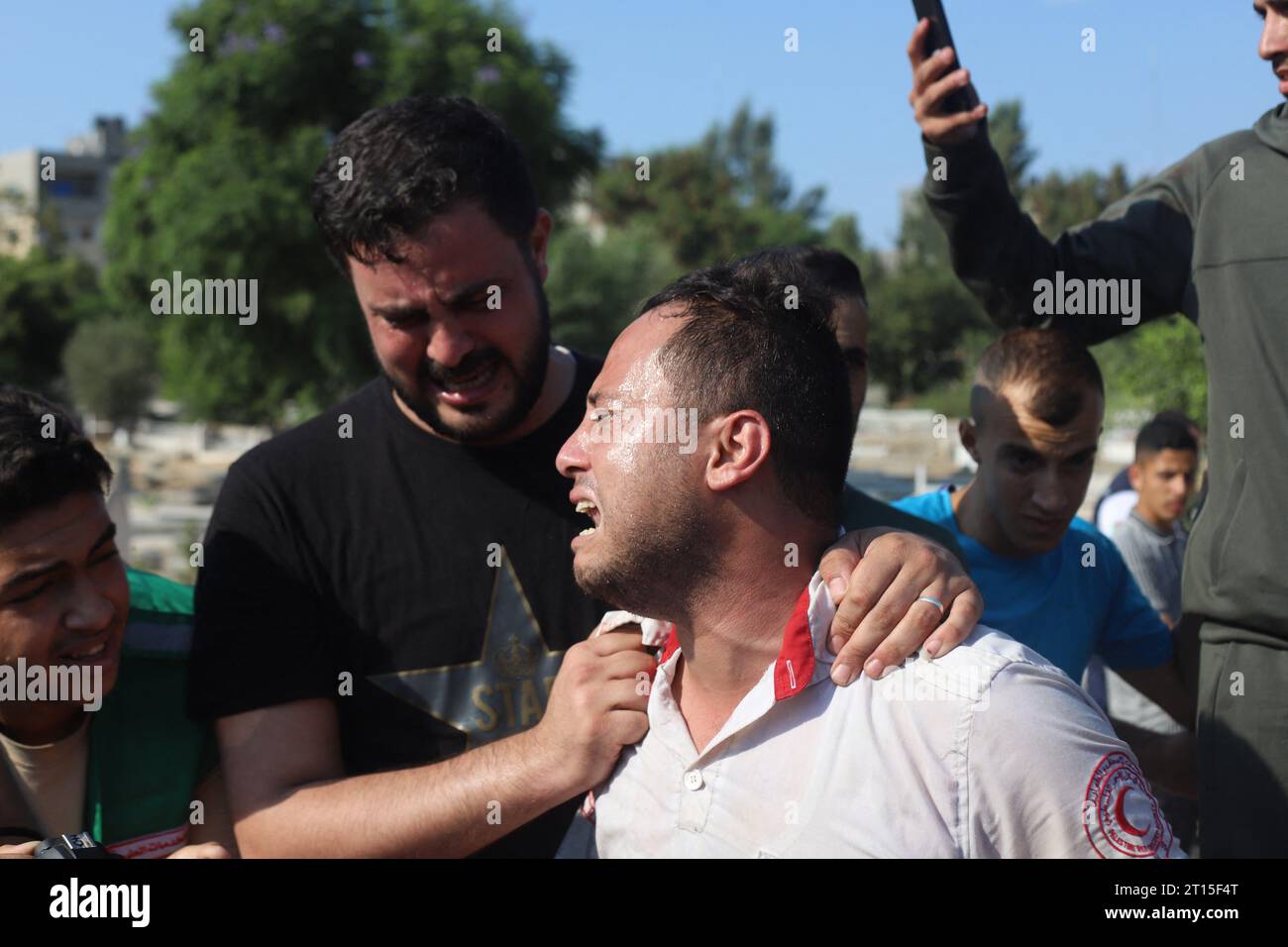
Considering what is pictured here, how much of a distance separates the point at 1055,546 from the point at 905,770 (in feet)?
5.78

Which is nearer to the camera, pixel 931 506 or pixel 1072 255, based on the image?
pixel 1072 255

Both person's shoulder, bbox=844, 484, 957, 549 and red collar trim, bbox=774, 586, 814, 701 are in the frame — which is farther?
person's shoulder, bbox=844, 484, 957, 549

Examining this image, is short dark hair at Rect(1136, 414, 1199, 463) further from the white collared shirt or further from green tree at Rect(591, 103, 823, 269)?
green tree at Rect(591, 103, 823, 269)

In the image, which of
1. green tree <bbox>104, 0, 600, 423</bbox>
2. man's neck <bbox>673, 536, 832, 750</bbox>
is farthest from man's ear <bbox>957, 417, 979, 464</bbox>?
green tree <bbox>104, 0, 600, 423</bbox>

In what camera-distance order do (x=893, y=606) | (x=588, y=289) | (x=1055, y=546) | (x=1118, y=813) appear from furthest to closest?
(x=588, y=289)
(x=1055, y=546)
(x=893, y=606)
(x=1118, y=813)

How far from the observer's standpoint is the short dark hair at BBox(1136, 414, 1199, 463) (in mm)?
6277

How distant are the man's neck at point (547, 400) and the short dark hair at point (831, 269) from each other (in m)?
0.76

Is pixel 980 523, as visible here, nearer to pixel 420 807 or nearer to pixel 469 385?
pixel 469 385

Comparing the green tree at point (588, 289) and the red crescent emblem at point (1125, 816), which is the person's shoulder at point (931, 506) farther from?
the green tree at point (588, 289)

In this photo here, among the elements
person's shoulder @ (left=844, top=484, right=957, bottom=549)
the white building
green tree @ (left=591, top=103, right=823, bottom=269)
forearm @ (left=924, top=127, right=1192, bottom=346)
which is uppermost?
the white building

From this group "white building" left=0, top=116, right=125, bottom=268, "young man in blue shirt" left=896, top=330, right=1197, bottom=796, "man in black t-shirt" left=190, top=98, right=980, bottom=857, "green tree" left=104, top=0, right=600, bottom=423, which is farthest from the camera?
"white building" left=0, top=116, right=125, bottom=268

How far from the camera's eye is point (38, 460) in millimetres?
2684

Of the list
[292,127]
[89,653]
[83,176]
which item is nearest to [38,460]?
[89,653]

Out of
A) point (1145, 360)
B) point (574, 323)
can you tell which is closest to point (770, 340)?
point (1145, 360)
